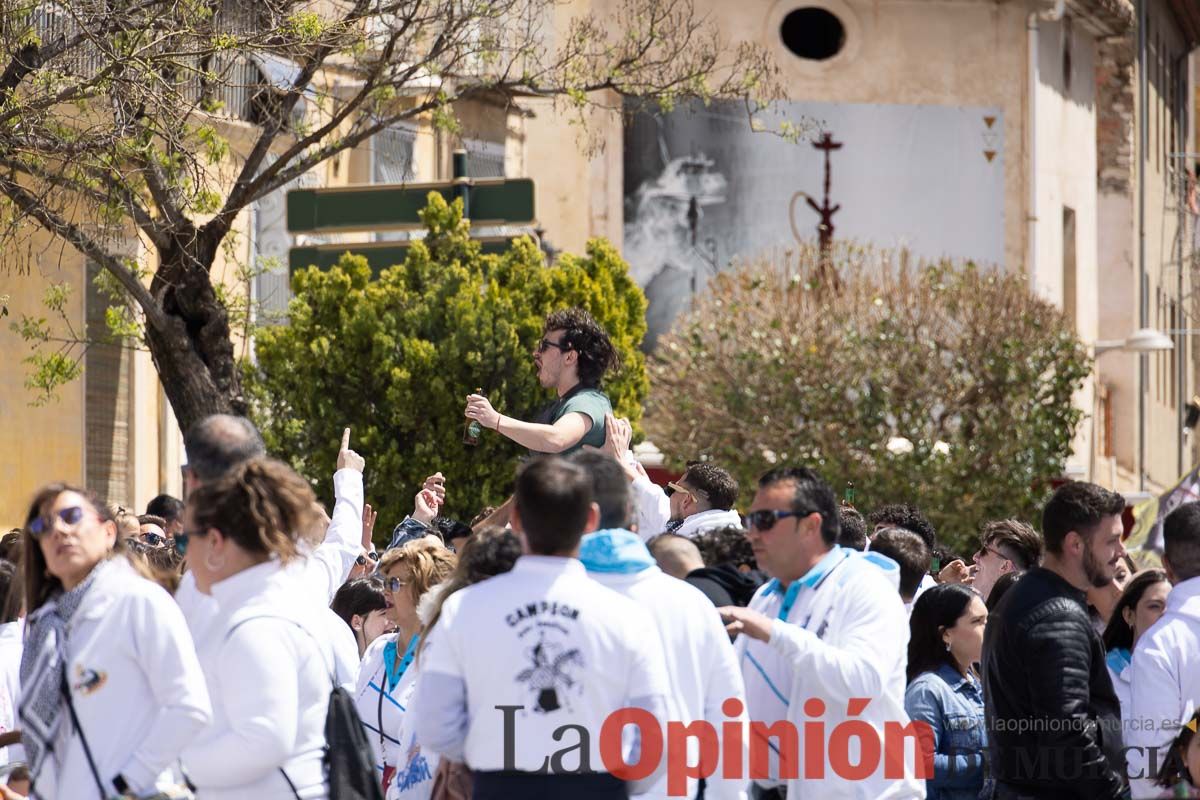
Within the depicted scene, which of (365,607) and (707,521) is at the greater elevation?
(707,521)

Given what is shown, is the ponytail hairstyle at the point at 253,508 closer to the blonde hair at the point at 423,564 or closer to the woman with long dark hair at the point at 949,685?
the blonde hair at the point at 423,564

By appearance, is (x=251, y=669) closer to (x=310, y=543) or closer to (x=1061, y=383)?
(x=310, y=543)

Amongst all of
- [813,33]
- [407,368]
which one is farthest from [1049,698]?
[813,33]

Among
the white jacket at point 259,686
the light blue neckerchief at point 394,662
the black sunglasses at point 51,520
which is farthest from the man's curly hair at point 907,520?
the black sunglasses at point 51,520

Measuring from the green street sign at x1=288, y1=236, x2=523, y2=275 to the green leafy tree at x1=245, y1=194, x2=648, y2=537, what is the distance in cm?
16

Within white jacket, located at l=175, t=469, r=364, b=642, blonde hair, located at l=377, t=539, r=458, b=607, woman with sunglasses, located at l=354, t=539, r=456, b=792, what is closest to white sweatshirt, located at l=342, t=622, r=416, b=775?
woman with sunglasses, located at l=354, t=539, r=456, b=792

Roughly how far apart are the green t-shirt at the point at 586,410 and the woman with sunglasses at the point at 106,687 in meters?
2.70

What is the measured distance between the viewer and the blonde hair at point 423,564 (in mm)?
7578

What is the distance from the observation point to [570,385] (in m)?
8.02

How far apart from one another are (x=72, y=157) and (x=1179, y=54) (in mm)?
41385

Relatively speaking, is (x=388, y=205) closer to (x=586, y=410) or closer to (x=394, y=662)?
(x=586, y=410)

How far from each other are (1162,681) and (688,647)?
236 cm

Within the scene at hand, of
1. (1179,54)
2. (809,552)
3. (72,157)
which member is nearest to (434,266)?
(72,157)

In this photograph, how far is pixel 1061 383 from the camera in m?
28.8
